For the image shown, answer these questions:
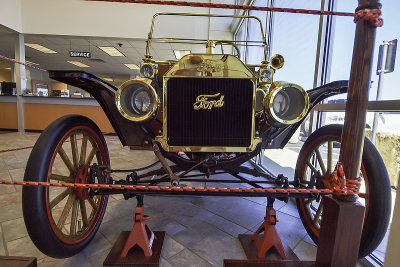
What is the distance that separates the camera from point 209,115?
1.21m

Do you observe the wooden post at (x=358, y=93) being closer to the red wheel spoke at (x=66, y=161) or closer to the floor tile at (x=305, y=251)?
the floor tile at (x=305, y=251)

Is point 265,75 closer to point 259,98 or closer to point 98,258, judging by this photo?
point 259,98

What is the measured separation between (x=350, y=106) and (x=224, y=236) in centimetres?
111

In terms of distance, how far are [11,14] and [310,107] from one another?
347 inches

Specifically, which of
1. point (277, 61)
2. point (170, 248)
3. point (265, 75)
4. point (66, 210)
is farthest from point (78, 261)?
point (277, 61)

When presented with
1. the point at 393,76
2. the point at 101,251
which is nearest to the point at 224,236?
the point at 101,251

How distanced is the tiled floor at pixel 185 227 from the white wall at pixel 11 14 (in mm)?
6681

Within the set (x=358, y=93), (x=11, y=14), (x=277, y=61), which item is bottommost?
(x=358, y=93)

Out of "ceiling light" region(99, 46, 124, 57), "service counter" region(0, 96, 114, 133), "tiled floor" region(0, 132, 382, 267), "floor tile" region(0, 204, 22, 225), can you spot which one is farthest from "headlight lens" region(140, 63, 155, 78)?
Result: "ceiling light" region(99, 46, 124, 57)

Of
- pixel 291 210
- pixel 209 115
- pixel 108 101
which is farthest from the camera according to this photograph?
pixel 291 210

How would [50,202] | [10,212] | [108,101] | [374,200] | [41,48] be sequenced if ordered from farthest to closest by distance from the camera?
1. [41,48]
2. [10,212]
3. [108,101]
4. [50,202]
5. [374,200]

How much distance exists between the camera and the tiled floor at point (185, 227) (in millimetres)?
1183

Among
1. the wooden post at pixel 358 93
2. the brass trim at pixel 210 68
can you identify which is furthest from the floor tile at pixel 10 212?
the wooden post at pixel 358 93

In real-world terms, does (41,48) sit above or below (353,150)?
above
